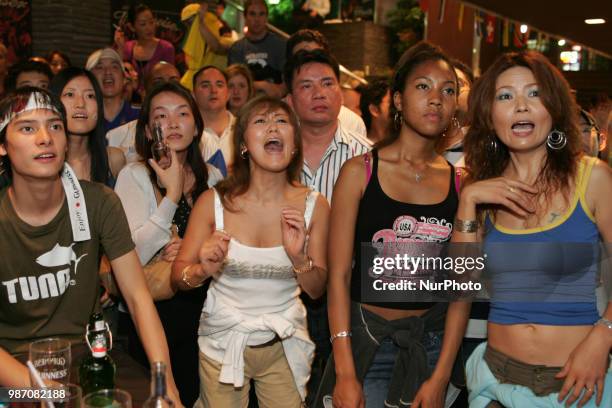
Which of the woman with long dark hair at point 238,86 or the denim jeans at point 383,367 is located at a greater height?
the woman with long dark hair at point 238,86

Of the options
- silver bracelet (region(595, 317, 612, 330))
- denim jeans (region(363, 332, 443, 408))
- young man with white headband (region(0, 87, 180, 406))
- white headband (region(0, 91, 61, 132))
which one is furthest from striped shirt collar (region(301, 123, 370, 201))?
silver bracelet (region(595, 317, 612, 330))

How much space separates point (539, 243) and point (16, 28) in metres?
7.67

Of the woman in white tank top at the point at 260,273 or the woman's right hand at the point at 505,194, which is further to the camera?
the woman in white tank top at the point at 260,273

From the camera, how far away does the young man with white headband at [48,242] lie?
228 centimetres

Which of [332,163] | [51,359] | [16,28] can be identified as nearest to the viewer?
[51,359]

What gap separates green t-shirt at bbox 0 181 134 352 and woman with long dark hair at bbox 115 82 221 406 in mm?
537

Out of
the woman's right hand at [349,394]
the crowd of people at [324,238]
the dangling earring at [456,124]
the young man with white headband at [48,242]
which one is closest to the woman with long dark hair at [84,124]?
the crowd of people at [324,238]

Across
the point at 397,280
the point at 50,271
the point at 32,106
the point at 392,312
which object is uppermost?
the point at 32,106

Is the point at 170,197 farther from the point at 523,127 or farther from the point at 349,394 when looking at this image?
the point at 523,127

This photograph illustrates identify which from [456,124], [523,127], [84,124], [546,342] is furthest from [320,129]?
[546,342]

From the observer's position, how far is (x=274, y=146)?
2789 mm

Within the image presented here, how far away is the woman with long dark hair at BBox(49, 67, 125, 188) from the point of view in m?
3.34

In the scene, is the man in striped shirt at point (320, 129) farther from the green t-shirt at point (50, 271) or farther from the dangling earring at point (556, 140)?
the dangling earring at point (556, 140)

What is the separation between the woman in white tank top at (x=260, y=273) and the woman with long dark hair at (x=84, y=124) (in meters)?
0.90
